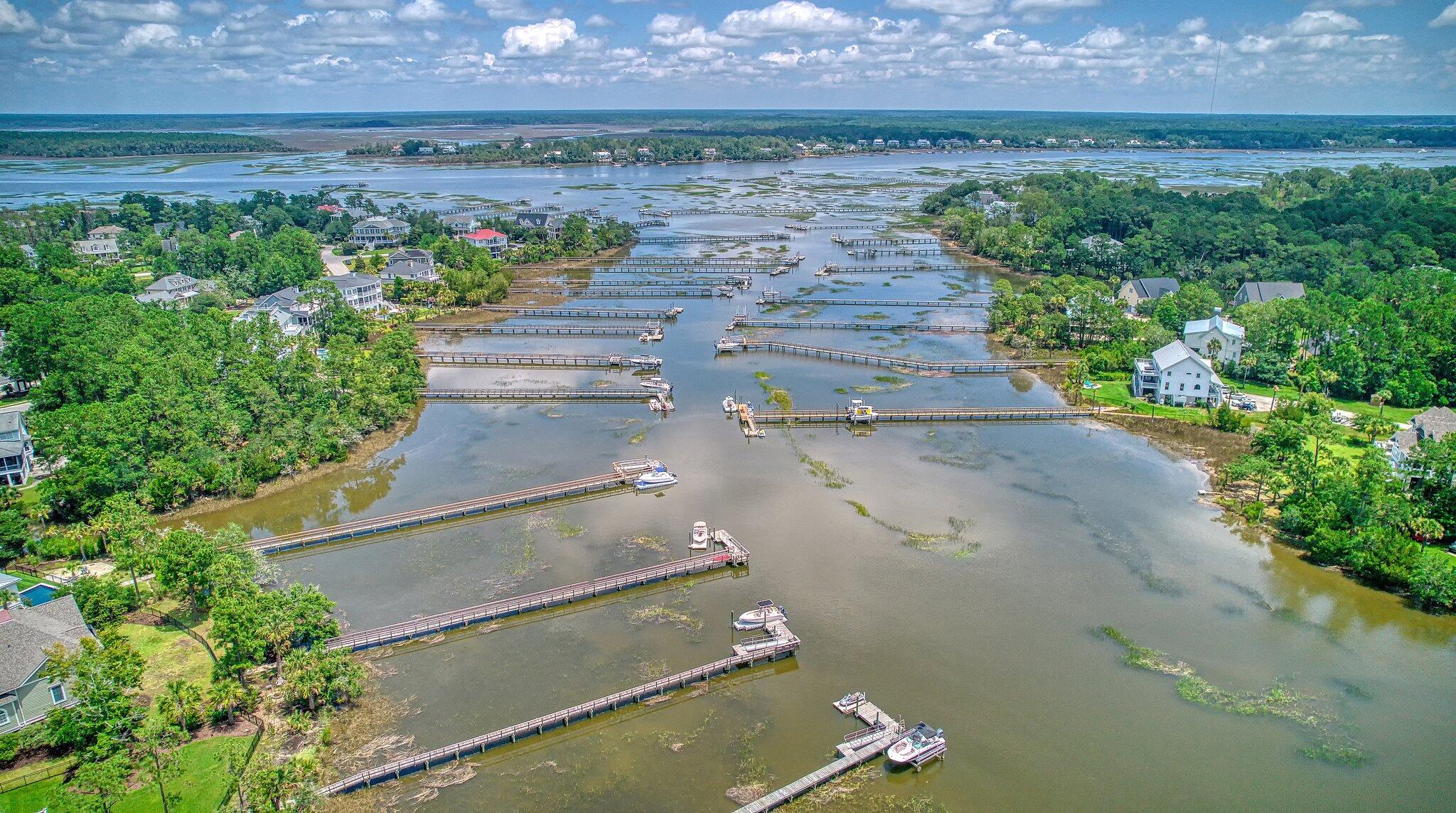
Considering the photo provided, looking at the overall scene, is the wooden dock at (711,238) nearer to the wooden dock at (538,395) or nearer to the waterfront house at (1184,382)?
the wooden dock at (538,395)

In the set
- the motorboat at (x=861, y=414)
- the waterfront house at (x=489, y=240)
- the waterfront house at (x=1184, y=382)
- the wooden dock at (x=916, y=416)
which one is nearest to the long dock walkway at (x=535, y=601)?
the wooden dock at (x=916, y=416)

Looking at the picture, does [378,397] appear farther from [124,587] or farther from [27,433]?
[124,587]

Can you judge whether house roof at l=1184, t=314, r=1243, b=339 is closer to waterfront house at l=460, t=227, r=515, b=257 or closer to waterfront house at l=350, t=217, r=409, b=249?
waterfront house at l=460, t=227, r=515, b=257

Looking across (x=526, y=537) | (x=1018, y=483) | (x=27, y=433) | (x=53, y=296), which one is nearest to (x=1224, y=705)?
(x=1018, y=483)

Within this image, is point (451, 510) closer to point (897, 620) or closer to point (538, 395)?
point (538, 395)

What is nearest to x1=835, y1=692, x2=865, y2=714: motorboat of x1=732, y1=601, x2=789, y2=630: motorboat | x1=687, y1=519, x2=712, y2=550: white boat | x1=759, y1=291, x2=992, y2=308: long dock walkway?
x1=732, y1=601, x2=789, y2=630: motorboat

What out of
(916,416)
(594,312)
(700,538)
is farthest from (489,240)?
(700,538)

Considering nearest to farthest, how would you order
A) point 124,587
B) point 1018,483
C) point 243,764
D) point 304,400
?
1. point 243,764
2. point 124,587
3. point 1018,483
4. point 304,400
